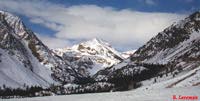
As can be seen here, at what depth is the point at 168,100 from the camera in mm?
59219

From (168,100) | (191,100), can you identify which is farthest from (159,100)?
(191,100)

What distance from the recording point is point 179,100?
59.1 metres

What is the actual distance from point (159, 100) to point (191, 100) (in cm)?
529

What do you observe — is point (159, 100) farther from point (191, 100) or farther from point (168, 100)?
point (191, 100)

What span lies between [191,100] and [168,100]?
3790 millimetres

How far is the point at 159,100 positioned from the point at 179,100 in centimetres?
319

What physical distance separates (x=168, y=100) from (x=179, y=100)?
175 centimetres

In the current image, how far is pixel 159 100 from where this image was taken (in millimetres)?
59906

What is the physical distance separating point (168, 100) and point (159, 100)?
1.51 m

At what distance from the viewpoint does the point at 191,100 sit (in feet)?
188

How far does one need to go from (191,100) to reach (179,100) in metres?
2.41
